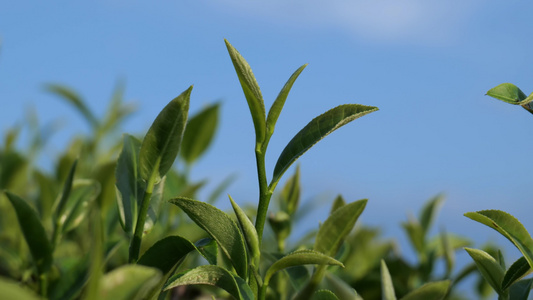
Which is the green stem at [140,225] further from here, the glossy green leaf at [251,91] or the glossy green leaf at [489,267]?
the glossy green leaf at [489,267]

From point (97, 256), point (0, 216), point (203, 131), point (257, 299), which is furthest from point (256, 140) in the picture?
point (0, 216)

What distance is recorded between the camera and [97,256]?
0.48 meters

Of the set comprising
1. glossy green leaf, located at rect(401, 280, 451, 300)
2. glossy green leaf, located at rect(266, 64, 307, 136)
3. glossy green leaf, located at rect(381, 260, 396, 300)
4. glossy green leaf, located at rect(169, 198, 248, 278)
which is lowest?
glossy green leaf, located at rect(381, 260, 396, 300)

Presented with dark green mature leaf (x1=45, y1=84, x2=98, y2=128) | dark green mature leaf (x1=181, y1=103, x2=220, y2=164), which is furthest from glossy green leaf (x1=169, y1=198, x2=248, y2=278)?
dark green mature leaf (x1=45, y1=84, x2=98, y2=128)

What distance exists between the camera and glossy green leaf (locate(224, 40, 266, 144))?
2.59ft

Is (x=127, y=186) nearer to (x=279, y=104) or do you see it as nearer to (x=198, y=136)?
(x=279, y=104)

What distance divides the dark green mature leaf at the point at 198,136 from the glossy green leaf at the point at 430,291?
1.07m

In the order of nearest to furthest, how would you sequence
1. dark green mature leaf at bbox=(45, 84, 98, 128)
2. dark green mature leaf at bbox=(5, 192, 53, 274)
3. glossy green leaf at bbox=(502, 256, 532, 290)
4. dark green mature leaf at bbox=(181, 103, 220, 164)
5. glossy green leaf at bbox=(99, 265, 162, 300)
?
glossy green leaf at bbox=(99, 265, 162, 300)
glossy green leaf at bbox=(502, 256, 532, 290)
dark green mature leaf at bbox=(5, 192, 53, 274)
dark green mature leaf at bbox=(181, 103, 220, 164)
dark green mature leaf at bbox=(45, 84, 98, 128)

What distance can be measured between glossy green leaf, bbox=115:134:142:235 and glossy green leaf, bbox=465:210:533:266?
1.73 ft

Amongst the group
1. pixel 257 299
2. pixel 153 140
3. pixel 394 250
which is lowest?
pixel 394 250

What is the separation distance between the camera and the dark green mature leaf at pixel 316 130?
81cm

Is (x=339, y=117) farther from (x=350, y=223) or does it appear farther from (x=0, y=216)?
(x=0, y=216)

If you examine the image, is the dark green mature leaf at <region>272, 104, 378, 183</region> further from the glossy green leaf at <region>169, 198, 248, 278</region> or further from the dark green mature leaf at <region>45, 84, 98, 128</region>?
the dark green mature leaf at <region>45, 84, 98, 128</region>

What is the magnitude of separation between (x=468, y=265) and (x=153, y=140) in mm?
1062
